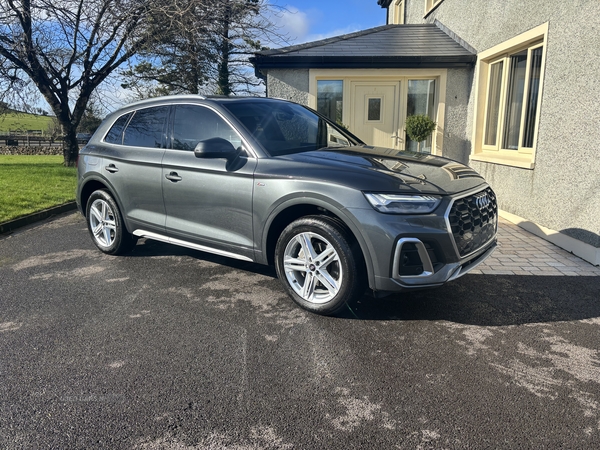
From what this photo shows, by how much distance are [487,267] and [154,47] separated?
507 inches

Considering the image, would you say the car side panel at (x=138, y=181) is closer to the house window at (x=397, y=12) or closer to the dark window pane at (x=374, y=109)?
the dark window pane at (x=374, y=109)

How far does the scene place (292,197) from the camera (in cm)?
357

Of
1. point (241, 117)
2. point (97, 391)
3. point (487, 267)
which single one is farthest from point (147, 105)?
point (487, 267)

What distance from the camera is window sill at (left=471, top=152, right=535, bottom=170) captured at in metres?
6.65

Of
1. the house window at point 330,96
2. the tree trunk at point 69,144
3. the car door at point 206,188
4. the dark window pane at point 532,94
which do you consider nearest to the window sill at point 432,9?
the house window at point 330,96

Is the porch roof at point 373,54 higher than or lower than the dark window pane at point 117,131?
higher

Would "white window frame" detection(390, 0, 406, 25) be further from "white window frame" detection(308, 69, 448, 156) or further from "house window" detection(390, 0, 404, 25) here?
"white window frame" detection(308, 69, 448, 156)

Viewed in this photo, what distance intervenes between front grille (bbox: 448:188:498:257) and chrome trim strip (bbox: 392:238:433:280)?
270 mm

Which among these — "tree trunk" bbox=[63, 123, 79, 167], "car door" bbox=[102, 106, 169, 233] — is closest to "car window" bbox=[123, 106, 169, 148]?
"car door" bbox=[102, 106, 169, 233]

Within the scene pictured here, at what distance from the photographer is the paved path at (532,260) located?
4.80 m

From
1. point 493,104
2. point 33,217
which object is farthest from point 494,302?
point 33,217

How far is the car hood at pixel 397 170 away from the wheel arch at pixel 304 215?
264 millimetres

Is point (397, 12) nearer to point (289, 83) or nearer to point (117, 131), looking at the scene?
point (289, 83)

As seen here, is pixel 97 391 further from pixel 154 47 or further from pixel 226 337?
pixel 154 47
